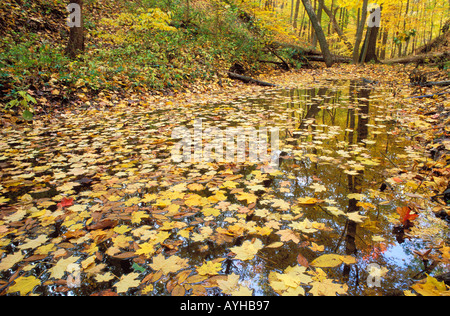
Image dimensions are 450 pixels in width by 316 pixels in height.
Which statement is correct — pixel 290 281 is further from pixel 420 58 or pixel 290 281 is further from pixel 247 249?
pixel 420 58

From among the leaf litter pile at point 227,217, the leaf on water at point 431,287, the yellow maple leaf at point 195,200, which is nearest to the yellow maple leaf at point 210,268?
the leaf litter pile at point 227,217

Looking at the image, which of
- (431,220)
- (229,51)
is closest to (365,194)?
(431,220)

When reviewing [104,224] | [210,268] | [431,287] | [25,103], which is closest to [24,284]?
[104,224]

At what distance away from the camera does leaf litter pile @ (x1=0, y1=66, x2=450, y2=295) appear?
4.67 feet

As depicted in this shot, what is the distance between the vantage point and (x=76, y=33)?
726 centimetres

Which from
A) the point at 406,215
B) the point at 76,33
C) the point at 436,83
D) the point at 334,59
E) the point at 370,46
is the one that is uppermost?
the point at 370,46

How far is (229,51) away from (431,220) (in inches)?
448

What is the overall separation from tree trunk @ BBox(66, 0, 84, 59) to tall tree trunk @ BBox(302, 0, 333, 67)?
11.2 m

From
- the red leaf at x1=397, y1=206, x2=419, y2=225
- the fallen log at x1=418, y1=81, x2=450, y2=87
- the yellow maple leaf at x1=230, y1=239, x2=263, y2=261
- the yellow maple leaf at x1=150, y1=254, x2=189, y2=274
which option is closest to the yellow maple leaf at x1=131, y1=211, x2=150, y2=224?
the yellow maple leaf at x1=150, y1=254, x2=189, y2=274

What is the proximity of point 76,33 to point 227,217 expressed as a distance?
8000 mm

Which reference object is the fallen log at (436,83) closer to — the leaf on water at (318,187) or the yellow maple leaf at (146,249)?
the leaf on water at (318,187)

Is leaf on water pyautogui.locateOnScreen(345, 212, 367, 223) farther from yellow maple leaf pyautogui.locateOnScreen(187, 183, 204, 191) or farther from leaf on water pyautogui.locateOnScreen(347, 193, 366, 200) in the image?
yellow maple leaf pyautogui.locateOnScreen(187, 183, 204, 191)

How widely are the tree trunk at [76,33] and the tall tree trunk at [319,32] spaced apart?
36.7 feet

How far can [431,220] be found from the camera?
6.04 ft
